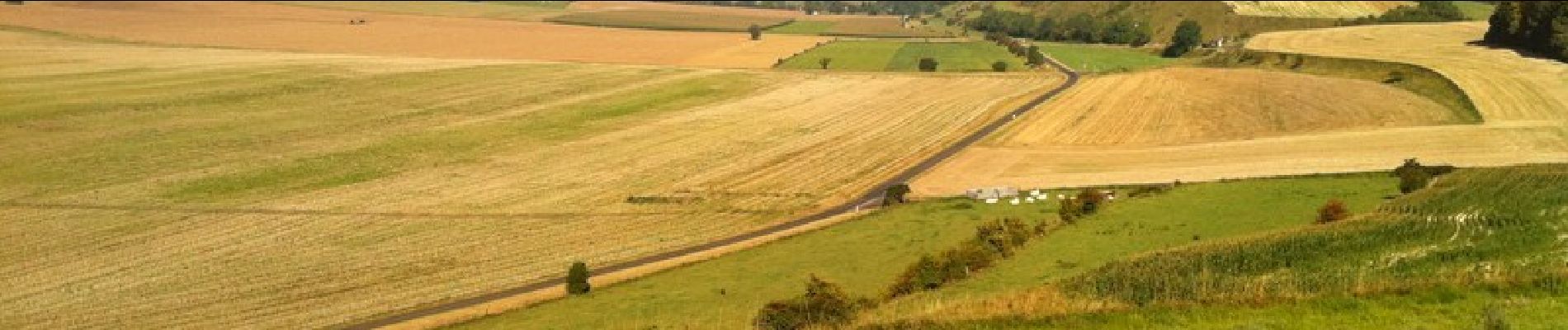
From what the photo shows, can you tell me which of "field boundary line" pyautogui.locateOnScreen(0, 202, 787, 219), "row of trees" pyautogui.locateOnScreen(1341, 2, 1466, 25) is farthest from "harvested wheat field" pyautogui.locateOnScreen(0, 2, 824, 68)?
"row of trees" pyautogui.locateOnScreen(1341, 2, 1466, 25)

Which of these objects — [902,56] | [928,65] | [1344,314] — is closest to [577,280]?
[1344,314]

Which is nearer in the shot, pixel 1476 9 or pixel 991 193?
pixel 991 193

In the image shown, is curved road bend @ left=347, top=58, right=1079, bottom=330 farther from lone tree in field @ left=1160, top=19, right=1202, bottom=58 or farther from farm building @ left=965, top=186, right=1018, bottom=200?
lone tree in field @ left=1160, top=19, right=1202, bottom=58

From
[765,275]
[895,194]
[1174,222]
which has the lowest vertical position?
[765,275]

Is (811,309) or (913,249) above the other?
(811,309)

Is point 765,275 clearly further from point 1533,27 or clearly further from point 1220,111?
point 1533,27

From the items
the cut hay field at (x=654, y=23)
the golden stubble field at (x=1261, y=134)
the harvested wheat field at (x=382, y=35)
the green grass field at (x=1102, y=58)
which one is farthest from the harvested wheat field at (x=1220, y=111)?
the cut hay field at (x=654, y=23)

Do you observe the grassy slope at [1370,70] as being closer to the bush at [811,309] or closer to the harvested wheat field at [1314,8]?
the harvested wheat field at [1314,8]
